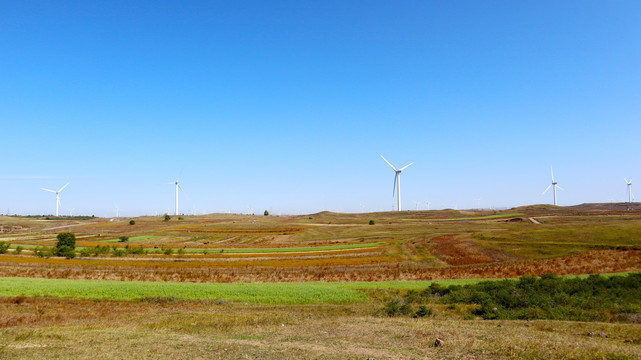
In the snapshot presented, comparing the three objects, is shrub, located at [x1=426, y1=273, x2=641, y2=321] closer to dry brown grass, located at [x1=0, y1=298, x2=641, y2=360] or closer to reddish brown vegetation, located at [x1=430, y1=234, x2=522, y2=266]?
dry brown grass, located at [x1=0, y1=298, x2=641, y2=360]

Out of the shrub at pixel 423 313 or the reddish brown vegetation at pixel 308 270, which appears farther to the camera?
the reddish brown vegetation at pixel 308 270

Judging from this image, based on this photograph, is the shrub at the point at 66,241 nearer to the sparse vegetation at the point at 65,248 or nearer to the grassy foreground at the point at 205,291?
the sparse vegetation at the point at 65,248

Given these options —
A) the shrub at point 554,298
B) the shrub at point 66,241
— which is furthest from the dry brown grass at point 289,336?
the shrub at point 66,241

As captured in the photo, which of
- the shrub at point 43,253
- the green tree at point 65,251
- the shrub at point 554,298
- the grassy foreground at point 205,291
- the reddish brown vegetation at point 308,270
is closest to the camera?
the shrub at point 554,298

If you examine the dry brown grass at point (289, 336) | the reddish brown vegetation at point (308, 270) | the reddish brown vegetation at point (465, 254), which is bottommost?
the reddish brown vegetation at point (465, 254)

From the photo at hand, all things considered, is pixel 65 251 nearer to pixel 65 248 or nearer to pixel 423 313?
pixel 65 248

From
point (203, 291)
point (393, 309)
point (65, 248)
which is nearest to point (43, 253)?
point (65, 248)

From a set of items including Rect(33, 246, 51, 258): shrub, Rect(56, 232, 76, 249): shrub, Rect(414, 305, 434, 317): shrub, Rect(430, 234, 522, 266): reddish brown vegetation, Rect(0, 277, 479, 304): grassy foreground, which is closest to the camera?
Rect(414, 305, 434, 317): shrub

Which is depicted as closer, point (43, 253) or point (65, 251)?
point (65, 251)

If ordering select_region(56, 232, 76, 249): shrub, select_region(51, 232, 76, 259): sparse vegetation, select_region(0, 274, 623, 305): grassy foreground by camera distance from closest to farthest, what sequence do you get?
1. select_region(0, 274, 623, 305): grassy foreground
2. select_region(51, 232, 76, 259): sparse vegetation
3. select_region(56, 232, 76, 249): shrub

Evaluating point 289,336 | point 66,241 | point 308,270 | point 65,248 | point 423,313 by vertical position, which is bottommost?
point 308,270

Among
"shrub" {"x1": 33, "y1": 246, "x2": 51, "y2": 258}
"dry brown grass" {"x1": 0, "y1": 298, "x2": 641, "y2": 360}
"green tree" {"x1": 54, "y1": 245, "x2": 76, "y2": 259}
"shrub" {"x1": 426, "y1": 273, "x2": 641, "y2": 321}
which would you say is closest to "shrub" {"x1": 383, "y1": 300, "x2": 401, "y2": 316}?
"dry brown grass" {"x1": 0, "y1": 298, "x2": 641, "y2": 360}

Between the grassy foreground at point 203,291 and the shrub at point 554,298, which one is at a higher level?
the shrub at point 554,298

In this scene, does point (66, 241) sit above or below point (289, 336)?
above
